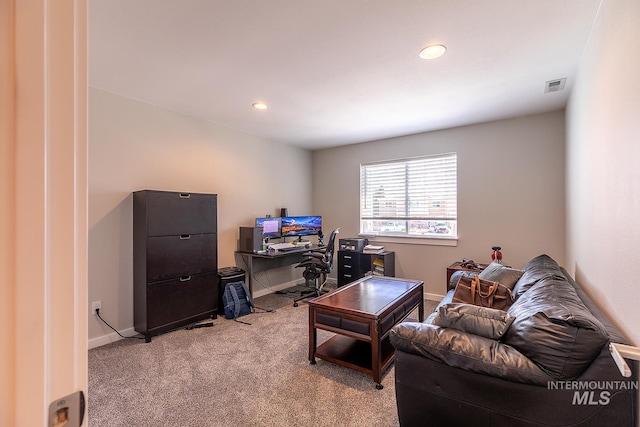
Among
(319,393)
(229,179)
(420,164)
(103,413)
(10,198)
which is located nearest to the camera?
(10,198)

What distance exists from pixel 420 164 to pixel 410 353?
136 inches

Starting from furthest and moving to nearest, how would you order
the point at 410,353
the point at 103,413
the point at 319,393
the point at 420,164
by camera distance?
the point at 420,164, the point at 319,393, the point at 103,413, the point at 410,353

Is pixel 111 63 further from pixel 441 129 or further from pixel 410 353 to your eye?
pixel 441 129

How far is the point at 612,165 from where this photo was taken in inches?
61.6

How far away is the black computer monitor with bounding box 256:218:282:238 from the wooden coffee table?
1.74 m

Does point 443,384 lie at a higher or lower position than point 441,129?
lower

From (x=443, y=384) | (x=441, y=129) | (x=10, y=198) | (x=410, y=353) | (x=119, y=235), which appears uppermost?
(x=441, y=129)

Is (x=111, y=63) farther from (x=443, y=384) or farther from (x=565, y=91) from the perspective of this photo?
(x=565, y=91)

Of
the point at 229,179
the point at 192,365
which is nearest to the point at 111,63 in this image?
the point at 229,179

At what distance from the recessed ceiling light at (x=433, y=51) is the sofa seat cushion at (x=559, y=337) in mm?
1854

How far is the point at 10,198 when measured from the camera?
44 centimetres

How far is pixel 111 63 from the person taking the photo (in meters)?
2.44

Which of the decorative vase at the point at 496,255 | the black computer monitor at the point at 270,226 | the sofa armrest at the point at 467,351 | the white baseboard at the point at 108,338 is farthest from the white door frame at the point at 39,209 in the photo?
the decorative vase at the point at 496,255

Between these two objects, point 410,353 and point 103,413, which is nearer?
point 410,353
